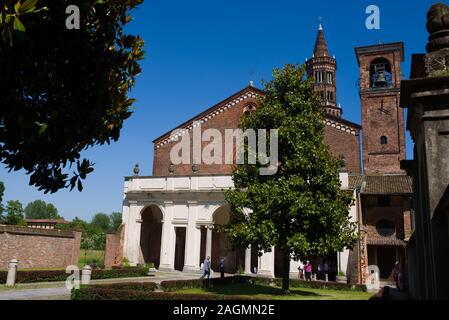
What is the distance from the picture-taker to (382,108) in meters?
35.3

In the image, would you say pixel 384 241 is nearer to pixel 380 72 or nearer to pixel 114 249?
pixel 380 72

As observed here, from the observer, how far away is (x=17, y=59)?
541 cm

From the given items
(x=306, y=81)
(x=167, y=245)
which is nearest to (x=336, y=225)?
(x=306, y=81)

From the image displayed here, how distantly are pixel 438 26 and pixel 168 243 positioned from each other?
28.0 metres

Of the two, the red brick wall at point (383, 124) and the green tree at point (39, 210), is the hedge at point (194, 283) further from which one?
the green tree at point (39, 210)

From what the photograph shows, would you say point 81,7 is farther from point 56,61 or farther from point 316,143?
point 316,143

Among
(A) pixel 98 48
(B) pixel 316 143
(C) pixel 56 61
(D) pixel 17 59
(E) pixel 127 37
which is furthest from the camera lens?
(B) pixel 316 143

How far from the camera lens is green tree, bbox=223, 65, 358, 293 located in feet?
57.0

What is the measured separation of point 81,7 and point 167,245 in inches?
1128

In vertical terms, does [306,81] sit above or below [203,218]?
above

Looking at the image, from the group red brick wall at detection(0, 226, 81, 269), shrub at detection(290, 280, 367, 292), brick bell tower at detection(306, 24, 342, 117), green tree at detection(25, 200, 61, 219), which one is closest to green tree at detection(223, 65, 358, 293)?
shrub at detection(290, 280, 367, 292)

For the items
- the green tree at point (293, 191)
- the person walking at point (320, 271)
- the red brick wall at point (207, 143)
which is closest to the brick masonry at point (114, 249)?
the red brick wall at point (207, 143)

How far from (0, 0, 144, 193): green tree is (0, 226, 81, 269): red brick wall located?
75.8ft

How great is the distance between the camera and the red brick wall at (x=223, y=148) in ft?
110
